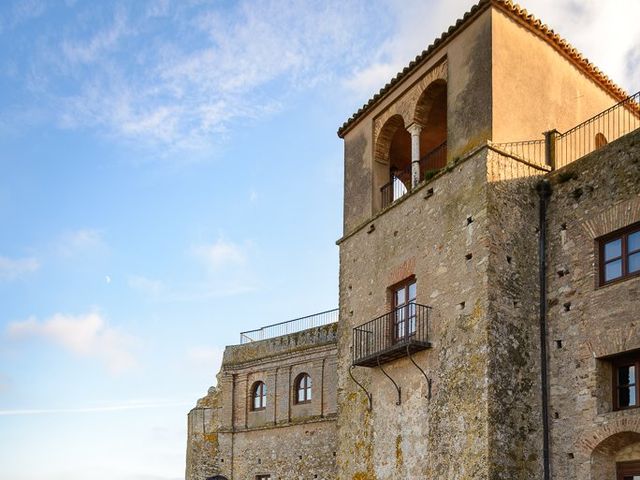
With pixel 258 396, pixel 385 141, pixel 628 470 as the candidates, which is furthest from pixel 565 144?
pixel 258 396

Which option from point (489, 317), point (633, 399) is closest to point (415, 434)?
point (489, 317)

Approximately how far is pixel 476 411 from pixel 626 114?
8.84 m

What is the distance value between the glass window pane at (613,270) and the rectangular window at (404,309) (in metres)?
3.80

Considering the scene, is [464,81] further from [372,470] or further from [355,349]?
[372,470]

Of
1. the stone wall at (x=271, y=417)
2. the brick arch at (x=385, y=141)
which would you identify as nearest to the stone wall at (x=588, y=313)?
the brick arch at (x=385, y=141)

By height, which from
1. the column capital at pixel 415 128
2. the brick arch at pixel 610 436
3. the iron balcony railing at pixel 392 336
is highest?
the column capital at pixel 415 128

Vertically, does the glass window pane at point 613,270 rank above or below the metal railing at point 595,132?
below

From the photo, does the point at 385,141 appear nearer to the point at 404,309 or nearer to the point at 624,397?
the point at 404,309

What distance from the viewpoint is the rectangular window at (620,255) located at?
13.8 m

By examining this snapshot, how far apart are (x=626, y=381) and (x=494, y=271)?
109 inches

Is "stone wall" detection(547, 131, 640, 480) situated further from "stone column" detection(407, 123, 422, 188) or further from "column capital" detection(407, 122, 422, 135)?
"column capital" detection(407, 122, 422, 135)

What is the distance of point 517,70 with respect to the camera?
16.3 m

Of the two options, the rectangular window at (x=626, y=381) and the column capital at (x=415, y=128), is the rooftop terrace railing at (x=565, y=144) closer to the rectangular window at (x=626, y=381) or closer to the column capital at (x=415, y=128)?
the column capital at (x=415, y=128)

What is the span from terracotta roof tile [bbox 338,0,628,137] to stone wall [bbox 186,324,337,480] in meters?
11.0
